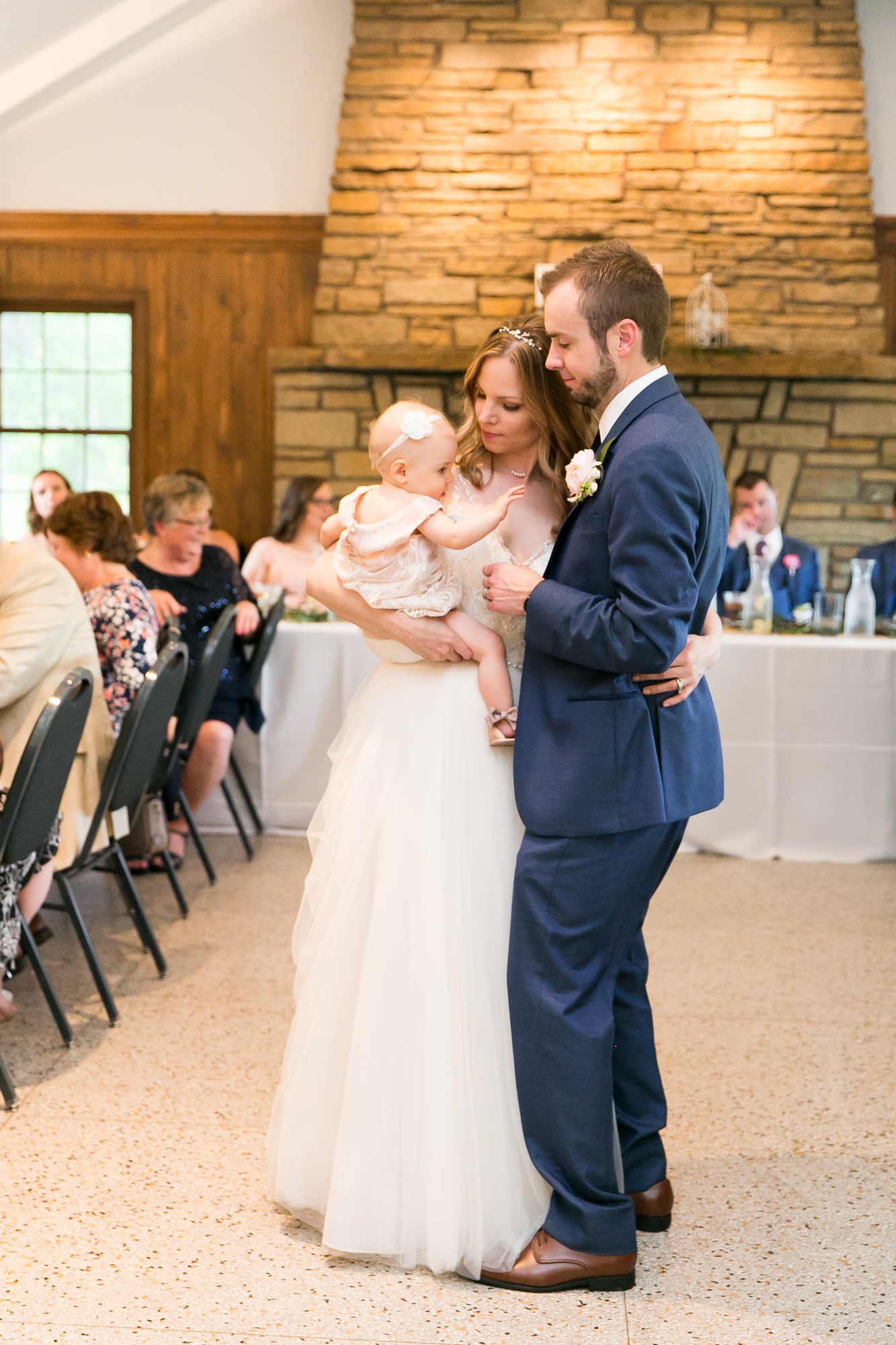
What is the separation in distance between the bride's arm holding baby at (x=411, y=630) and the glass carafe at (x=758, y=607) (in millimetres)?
3049

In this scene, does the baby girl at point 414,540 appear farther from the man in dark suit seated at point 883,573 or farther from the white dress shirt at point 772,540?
the man in dark suit seated at point 883,573

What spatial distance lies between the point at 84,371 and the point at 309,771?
14.4 ft

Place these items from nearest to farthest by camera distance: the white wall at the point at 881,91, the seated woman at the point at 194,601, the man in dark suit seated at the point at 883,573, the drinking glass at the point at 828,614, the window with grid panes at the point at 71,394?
the seated woman at the point at 194,601 → the drinking glass at the point at 828,614 → the man in dark suit seated at the point at 883,573 → the white wall at the point at 881,91 → the window with grid panes at the point at 71,394

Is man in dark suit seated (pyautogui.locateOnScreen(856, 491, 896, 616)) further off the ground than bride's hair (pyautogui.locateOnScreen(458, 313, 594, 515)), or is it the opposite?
bride's hair (pyautogui.locateOnScreen(458, 313, 594, 515))

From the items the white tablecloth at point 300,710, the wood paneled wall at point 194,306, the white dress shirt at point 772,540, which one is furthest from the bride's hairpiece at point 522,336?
the wood paneled wall at point 194,306

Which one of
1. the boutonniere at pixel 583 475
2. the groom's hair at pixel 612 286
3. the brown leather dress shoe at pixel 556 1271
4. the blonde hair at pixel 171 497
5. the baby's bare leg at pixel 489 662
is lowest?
the brown leather dress shoe at pixel 556 1271

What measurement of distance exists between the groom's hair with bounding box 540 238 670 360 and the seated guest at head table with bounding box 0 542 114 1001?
172 centimetres

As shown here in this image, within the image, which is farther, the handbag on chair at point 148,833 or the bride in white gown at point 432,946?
the handbag on chair at point 148,833

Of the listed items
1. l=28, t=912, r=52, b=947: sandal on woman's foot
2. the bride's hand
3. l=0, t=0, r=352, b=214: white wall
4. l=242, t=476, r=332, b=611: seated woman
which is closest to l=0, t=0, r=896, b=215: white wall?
l=0, t=0, r=352, b=214: white wall

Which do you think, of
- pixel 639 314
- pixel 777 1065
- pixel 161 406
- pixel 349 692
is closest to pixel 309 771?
pixel 349 692

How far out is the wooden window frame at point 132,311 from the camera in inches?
315

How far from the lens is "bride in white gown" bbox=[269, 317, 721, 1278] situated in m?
1.94

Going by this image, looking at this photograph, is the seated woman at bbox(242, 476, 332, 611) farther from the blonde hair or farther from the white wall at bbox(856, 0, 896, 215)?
the white wall at bbox(856, 0, 896, 215)

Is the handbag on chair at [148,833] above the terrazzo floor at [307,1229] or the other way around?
above
